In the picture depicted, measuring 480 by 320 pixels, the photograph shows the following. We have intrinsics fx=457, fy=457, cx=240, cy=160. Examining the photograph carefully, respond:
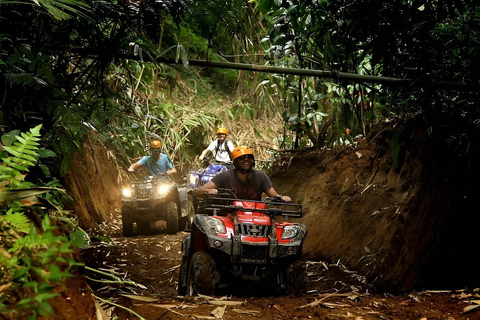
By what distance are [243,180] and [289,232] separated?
4.34 feet

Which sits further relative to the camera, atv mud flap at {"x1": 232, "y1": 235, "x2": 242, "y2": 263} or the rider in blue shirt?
the rider in blue shirt

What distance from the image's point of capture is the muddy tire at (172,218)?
10384 millimetres

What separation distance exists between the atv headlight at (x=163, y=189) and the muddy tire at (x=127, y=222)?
0.76 meters

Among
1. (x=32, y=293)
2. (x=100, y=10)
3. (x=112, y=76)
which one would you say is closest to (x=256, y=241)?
(x=100, y=10)

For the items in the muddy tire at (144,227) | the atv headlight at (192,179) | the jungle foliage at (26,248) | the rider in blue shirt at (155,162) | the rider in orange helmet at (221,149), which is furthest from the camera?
the rider in orange helmet at (221,149)

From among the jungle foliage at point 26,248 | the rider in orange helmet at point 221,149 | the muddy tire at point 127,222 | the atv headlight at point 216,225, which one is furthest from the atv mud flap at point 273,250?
the rider in orange helmet at point 221,149

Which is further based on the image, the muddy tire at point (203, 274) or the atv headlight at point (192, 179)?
the atv headlight at point (192, 179)

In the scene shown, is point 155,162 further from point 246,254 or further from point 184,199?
point 246,254

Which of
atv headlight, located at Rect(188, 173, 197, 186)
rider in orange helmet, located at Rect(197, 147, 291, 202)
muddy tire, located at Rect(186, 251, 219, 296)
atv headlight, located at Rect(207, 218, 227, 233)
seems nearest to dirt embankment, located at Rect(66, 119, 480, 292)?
atv headlight, located at Rect(207, 218, 227, 233)

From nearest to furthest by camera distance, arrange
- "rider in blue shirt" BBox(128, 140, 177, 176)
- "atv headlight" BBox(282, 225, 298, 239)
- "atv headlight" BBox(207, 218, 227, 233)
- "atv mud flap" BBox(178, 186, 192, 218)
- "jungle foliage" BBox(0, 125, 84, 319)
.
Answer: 1. "jungle foliage" BBox(0, 125, 84, 319)
2. "atv headlight" BBox(207, 218, 227, 233)
3. "atv headlight" BBox(282, 225, 298, 239)
4. "atv mud flap" BBox(178, 186, 192, 218)
5. "rider in blue shirt" BBox(128, 140, 177, 176)

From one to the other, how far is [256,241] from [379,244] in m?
2.20

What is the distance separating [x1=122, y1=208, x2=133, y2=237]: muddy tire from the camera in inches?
397

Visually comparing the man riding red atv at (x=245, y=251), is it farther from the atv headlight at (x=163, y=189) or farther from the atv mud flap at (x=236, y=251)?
the atv headlight at (x=163, y=189)

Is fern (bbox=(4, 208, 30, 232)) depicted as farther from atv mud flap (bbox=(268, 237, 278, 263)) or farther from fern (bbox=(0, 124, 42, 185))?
atv mud flap (bbox=(268, 237, 278, 263))
